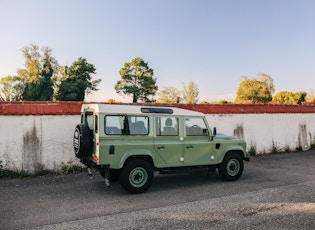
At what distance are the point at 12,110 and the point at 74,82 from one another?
167 feet

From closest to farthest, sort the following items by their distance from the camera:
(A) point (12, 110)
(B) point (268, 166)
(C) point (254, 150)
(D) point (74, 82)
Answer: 1. (A) point (12, 110)
2. (B) point (268, 166)
3. (C) point (254, 150)
4. (D) point (74, 82)

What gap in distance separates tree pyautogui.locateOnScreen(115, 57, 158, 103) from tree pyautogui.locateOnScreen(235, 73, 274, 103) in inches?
902

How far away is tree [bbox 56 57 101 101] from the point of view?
180ft

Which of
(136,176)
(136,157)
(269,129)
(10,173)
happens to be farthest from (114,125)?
(269,129)

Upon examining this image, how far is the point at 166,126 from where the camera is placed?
6.92m

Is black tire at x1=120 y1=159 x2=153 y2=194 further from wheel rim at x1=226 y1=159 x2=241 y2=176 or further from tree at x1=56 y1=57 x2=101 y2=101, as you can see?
tree at x1=56 y1=57 x2=101 y2=101

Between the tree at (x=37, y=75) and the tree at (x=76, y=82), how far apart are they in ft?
12.7

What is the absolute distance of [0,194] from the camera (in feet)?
21.4

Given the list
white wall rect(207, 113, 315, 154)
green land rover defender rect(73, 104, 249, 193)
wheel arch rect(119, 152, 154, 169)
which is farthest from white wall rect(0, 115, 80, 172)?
white wall rect(207, 113, 315, 154)

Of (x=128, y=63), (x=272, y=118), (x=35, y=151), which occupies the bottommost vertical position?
(x=35, y=151)

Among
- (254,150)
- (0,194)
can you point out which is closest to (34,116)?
(0,194)

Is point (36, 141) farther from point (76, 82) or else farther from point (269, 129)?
point (76, 82)

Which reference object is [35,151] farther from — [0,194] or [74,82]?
[74,82]

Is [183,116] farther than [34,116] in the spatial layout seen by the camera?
No
